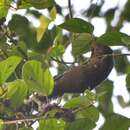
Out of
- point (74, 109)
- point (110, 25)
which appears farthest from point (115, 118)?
point (110, 25)

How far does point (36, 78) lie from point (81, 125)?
143mm

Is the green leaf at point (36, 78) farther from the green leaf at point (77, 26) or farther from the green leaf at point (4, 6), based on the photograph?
the green leaf at point (4, 6)

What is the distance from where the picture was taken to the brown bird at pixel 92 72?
1.07 meters

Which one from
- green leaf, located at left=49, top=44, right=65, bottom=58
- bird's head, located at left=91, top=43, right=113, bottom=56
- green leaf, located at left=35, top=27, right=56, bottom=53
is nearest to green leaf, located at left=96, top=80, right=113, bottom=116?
green leaf, located at left=35, top=27, right=56, bottom=53

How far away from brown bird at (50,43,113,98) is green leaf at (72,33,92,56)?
39mm

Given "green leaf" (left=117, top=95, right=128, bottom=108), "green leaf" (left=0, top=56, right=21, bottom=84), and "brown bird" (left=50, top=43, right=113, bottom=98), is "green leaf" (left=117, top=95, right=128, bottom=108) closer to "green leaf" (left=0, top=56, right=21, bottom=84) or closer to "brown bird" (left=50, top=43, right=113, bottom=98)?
"brown bird" (left=50, top=43, right=113, bottom=98)

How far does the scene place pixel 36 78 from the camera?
98 centimetres

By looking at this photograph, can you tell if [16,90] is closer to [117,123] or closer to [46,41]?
[117,123]

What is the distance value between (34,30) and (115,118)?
61 centimetres

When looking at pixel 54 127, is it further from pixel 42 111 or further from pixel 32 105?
pixel 32 105

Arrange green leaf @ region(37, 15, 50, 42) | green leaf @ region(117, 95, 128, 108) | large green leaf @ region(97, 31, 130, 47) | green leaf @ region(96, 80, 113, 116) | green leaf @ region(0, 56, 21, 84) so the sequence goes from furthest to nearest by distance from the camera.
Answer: green leaf @ region(117, 95, 128, 108)
green leaf @ region(96, 80, 113, 116)
green leaf @ region(37, 15, 50, 42)
green leaf @ region(0, 56, 21, 84)
large green leaf @ region(97, 31, 130, 47)

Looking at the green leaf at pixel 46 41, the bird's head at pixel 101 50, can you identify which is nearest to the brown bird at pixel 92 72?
the bird's head at pixel 101 50

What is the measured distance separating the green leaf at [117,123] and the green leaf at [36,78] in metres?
0.15

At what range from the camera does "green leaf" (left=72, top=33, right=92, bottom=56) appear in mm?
990
